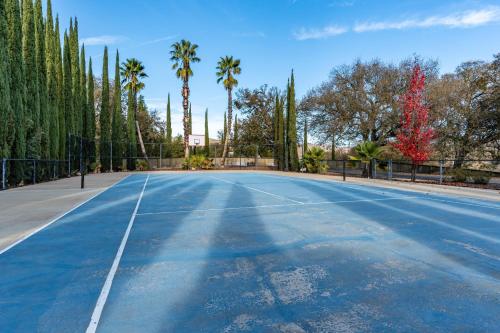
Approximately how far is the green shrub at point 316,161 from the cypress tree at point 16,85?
66.9ft

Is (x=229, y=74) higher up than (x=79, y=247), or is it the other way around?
(x=229, y=74)

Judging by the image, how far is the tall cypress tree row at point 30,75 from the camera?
1658 cm

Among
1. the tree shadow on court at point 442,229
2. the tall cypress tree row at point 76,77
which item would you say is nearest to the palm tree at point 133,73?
the tall cypress tree row at point 76,77

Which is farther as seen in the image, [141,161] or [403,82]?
[141,161]

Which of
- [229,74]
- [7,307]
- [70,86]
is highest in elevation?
[229,74]

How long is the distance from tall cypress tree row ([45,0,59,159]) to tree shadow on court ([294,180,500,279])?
17640 millimetres

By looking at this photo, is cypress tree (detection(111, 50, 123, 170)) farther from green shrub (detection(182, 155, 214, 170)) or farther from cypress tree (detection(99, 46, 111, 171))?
green shrub (detection(182, 155, 214, 170))

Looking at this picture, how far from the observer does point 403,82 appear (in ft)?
85.1

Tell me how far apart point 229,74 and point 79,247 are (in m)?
35.7

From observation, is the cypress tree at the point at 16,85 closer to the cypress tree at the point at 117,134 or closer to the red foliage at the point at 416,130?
the cypress tree at the point at 117,134

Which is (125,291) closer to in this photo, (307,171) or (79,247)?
(79,247)

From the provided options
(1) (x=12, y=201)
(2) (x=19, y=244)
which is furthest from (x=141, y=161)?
(2) (x=19, y=244)

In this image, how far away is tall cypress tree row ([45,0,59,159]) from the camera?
64.7 feet

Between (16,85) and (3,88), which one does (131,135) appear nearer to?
(16,85)
